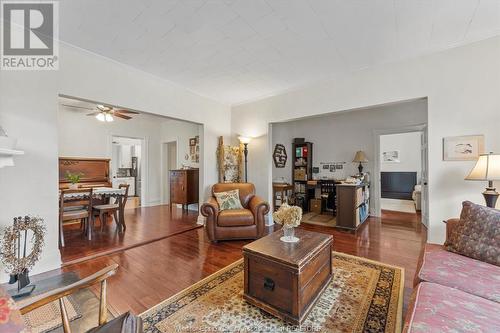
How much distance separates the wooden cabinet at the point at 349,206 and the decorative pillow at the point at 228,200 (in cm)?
197

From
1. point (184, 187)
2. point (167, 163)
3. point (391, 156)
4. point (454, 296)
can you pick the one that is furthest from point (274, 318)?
point (391, 156)

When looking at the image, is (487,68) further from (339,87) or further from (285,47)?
(285,47)

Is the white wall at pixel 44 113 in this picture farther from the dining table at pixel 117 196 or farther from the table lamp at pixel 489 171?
the table lamp at pixel 489 171

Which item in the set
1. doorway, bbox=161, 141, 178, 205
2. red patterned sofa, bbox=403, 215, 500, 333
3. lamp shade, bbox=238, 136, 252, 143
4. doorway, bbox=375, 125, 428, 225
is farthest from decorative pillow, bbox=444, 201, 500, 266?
doorway, bbox=161, 141, 178, 205

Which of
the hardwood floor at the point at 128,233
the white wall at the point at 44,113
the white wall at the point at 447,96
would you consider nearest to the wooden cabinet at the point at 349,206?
the white wall at the point at 447,96

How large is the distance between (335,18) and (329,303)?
8.88 feet

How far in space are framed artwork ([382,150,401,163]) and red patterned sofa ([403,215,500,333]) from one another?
→ 7.66 meters

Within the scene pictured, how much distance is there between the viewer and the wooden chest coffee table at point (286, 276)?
5.44 feet

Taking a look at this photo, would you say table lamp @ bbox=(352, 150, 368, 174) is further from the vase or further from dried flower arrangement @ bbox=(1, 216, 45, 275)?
dried flower arrangement @ bbox=(1, 216, 45, 275)

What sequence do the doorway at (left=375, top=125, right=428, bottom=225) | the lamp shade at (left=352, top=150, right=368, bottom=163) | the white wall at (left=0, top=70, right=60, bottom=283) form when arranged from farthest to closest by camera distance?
the doorway at (left=375, top=125, right=428, bottom=225), the lamp shade at (left=352, top=150, right=368, bottom=163), the white wall at (left=0, top=70, right=60, bottom=283)

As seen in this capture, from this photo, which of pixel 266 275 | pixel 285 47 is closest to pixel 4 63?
pixel 285 47

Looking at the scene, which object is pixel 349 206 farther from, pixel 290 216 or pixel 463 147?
pixel 290 216

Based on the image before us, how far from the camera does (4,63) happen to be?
7.64 ft

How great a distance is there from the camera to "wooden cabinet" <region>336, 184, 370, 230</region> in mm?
4152
